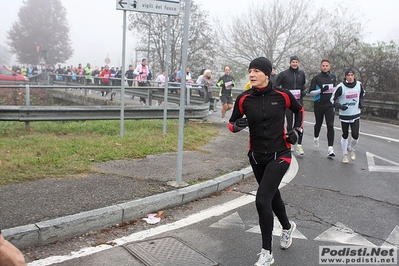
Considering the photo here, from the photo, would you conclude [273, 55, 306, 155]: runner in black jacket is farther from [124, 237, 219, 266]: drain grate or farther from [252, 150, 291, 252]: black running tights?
[124, 237, 219, 266]: drain grate

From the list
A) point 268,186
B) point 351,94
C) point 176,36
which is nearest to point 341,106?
point 351,94

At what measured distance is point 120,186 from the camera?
568 cm

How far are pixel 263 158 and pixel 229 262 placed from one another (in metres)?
1.05

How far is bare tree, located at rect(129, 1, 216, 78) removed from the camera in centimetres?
3022

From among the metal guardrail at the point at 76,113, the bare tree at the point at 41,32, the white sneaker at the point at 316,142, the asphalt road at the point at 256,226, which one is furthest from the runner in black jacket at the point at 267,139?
the bare tree at the point at 41,32

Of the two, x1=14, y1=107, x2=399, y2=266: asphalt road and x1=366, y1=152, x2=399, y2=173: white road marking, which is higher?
x1=366, y1=152, x2=399, y2=173: white road marking

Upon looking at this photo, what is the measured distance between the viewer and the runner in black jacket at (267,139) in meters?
3.81

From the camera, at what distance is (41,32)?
8538 centimetres

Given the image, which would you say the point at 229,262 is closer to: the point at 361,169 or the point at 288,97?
the point at 288,97

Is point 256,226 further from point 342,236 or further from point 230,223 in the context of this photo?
point 342,236

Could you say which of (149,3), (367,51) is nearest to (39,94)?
(149,3)

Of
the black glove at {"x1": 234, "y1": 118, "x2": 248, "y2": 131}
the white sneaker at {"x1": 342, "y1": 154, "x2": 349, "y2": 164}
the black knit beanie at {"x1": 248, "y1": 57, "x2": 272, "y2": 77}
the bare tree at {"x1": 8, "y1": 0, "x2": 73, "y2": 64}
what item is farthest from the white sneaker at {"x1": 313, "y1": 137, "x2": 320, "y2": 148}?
the bare tree at {"x1": 8, "y1": 0, "x2": 73, "y2": 64}

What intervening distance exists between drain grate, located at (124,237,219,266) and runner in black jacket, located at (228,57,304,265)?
61cm

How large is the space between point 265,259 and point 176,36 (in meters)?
28.6
